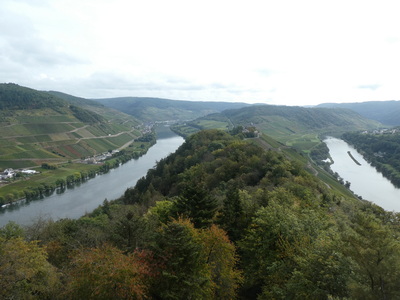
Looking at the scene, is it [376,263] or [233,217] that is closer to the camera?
[376,263]

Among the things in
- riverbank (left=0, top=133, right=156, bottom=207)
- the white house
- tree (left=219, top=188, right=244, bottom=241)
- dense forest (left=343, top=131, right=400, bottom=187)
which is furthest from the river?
dense forest (left=343, top=131, right=400, bottom=187)

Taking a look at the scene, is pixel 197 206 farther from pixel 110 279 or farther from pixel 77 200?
pixel 77 200

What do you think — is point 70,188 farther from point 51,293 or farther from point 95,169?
point 51,293

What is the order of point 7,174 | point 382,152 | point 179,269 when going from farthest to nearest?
point 382,152
point 7,174
point 179,269

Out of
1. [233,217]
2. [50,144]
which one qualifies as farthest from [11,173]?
A: [233,217]

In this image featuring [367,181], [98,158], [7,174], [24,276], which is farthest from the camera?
[98,158]

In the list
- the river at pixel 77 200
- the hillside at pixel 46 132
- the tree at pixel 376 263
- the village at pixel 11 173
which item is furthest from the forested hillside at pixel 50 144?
the tree at pixel 376 263

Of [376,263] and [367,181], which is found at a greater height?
[376,263]

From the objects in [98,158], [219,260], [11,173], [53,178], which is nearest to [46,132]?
[98,158]

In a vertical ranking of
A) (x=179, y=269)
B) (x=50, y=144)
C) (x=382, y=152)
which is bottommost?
(x=382, y=152)
